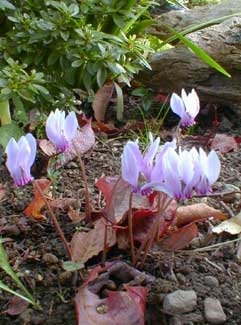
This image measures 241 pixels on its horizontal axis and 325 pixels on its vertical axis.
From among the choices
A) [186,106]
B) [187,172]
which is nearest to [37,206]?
[186,106]

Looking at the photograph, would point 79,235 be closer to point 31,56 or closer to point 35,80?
point 35,80

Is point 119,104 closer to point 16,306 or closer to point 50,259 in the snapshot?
point 50,259

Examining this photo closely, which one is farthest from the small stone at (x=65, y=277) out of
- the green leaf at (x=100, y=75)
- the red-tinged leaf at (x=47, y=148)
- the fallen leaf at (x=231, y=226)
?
the green leaf at (x=100, y=75)

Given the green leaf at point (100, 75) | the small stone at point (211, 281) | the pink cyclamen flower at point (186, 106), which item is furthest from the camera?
the green leaf at point (100, 75)

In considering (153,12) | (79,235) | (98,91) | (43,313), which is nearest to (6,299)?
Answer: (43,313)

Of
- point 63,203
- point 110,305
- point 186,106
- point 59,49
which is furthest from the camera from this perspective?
point 59,49

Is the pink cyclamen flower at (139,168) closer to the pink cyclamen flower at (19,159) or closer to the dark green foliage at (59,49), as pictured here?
the pink cyclamen flower at (19,159)
